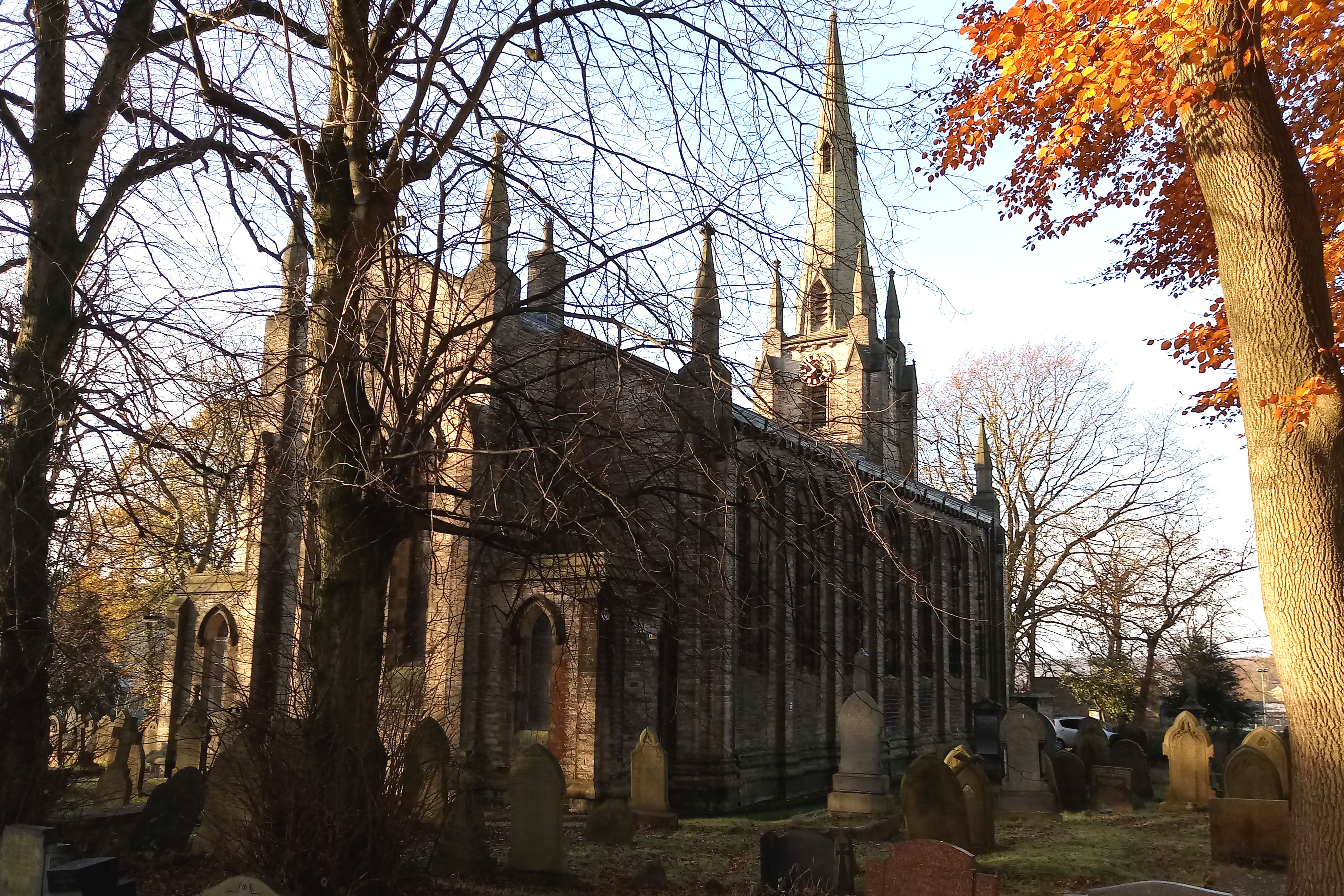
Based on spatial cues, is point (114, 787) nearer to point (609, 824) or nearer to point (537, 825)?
point (609, 824)

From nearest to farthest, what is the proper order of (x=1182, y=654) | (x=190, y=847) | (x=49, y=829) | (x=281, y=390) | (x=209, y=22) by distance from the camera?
(x=49, y=829) → (x=209, y=22) → (x=281, y=390) → (x=190, y=847) → (x=1182, y=654)

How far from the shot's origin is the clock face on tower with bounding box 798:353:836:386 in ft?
27.3

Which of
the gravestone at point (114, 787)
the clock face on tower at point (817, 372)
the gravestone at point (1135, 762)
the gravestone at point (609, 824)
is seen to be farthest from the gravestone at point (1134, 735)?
the gravestone at point (114, 787)

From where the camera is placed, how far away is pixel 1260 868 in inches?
432

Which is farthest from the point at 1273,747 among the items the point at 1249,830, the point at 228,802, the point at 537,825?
the point at 228,802

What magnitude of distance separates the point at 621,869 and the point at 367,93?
7.78 metres

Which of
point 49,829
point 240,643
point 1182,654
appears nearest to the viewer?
point 49,829

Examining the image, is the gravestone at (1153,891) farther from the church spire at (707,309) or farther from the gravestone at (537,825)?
the gravestone at (537,825)

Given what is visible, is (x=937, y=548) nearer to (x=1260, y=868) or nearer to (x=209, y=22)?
(x=1260, y=868)

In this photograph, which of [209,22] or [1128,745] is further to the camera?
[1128,745]

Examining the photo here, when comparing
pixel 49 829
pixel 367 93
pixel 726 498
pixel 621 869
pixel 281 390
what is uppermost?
pixel 367 93

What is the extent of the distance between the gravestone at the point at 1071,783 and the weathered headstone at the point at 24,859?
1552 centimetres

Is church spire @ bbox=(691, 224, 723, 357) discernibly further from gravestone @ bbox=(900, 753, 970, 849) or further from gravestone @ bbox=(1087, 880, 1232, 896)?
gravestone @ bbox=(900, 753, 970, 849)

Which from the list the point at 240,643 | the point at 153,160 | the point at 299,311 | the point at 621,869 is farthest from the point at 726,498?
the point at 240,643
